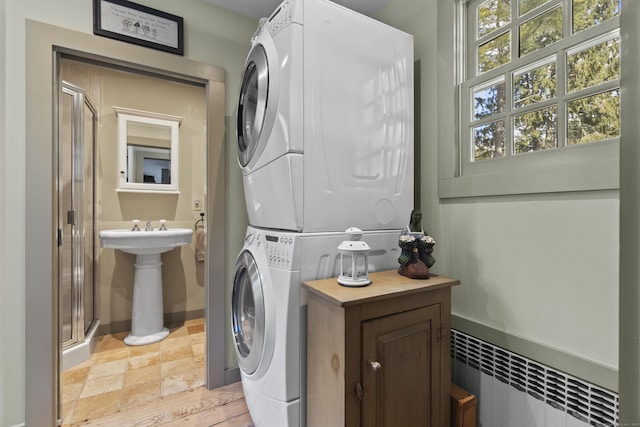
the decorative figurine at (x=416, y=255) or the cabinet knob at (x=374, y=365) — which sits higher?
the decorative figurine at (x=416, y=255)

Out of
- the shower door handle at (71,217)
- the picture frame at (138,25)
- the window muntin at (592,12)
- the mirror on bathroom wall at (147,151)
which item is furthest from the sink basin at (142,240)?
the window muntin at (592,12)

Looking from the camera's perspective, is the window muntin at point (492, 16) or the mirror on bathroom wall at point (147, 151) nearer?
the window muntin at point (492, 16)

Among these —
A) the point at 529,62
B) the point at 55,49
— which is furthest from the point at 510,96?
the point at 55,49

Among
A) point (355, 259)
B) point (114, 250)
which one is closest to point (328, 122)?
point (355, 259)

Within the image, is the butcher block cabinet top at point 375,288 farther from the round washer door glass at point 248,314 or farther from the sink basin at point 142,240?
the sink basin at point 142,240

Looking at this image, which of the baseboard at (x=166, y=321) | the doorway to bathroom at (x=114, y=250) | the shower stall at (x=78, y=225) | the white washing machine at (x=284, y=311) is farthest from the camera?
the baseboard at (x=166, y=321)

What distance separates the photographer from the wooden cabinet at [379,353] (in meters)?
0.93

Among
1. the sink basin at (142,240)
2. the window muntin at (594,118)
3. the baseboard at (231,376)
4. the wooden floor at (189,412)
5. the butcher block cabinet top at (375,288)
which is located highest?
the window muntin at (594,118)

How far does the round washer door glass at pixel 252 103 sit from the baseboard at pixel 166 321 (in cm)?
211

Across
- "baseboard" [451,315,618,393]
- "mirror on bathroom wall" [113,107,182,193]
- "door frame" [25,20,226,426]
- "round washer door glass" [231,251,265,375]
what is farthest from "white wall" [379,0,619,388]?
"mirror on bathroom wall" [113,107,182,193]

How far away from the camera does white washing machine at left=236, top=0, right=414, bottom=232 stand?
47.1 inches

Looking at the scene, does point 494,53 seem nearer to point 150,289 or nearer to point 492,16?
point 492,16

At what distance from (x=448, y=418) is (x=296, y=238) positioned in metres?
0.97

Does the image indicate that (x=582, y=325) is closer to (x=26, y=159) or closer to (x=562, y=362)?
(x=562, y=362)
